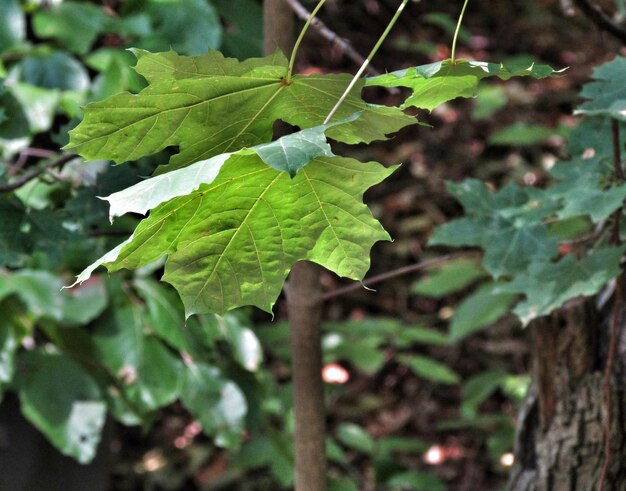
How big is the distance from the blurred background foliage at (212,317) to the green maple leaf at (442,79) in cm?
49

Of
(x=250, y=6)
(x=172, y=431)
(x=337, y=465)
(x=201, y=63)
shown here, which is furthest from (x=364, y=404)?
(x=201, y=63)

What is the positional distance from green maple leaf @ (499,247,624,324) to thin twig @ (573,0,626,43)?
0.40 meters

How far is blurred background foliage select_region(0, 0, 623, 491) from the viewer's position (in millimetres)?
1920

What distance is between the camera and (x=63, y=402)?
6.91ft

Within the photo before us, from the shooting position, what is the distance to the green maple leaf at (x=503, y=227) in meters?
1.27

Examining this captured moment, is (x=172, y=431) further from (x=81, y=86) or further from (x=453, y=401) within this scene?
(x=81, y=86)

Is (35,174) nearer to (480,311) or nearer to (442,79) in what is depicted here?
(442,79)

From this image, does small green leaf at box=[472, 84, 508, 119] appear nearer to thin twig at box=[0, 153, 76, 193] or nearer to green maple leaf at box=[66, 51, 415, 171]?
thin twig at box=[0, 153, 76, 193]

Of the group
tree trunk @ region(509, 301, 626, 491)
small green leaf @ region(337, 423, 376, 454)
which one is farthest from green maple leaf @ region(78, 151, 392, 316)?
small green leaf @ region(337, 423, 376, 454)

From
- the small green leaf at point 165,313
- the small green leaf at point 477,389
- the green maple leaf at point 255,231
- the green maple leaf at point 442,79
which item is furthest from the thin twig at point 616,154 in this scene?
the small green leaf at point 477,389

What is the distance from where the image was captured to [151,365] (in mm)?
2104

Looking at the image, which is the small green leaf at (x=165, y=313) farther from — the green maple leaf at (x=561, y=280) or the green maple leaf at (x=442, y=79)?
the green maple leaf at (x=442, y=79)

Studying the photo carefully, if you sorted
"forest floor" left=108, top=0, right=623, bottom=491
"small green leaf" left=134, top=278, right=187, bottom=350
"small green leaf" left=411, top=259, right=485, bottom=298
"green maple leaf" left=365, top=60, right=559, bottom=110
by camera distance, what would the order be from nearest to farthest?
"green maple leaf" left=365, top=60, right=559, bottom=110 < "small green leaf" left=134, top=278, right=187, bottom=350 < "small green leaf" left=411, top=259, right=485, bottom=298 < "forest floor" left=108, top=0, right=623, bottom=491

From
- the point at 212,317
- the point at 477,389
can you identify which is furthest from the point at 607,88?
the point at 477,389
